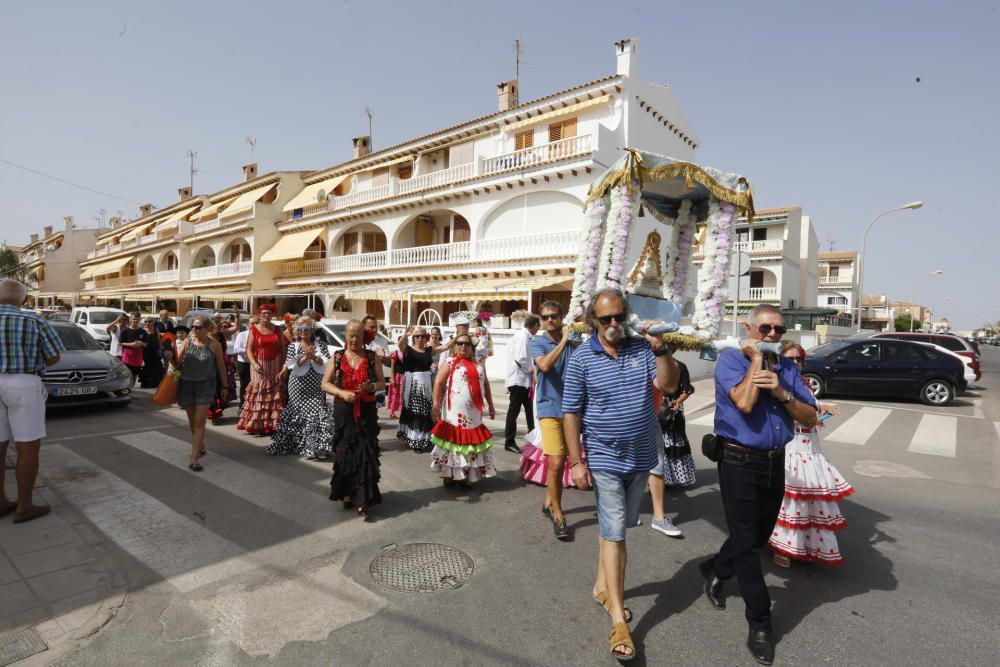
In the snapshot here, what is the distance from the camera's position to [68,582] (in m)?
3.15

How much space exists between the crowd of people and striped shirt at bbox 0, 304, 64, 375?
0.5 inches

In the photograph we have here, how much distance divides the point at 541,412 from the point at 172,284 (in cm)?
3810

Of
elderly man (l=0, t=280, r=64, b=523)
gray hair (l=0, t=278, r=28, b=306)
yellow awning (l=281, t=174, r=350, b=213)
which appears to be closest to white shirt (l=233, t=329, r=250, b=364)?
gray hair (l=0, t=278, r=28, b=306)

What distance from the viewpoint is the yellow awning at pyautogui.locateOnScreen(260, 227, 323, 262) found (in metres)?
25.6

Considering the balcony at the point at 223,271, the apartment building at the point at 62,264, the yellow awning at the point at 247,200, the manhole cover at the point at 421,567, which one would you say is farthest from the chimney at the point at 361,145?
the apartment building at the point at 62,264

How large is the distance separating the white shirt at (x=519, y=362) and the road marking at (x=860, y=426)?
5.13 meters

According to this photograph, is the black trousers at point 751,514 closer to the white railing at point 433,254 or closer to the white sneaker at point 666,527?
the white sneaker at point 666,527

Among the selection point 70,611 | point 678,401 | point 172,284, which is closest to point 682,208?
point 678,401

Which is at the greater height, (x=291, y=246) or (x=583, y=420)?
(x=291, y=246)

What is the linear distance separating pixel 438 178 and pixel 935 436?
18.0 meters

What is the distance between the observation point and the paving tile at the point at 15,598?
9.32ft

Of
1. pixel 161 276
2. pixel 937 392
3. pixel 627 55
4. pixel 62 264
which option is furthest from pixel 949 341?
pixel 62 264

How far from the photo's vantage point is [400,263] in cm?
2158

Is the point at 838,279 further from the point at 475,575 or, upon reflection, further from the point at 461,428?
the point at 475,575
